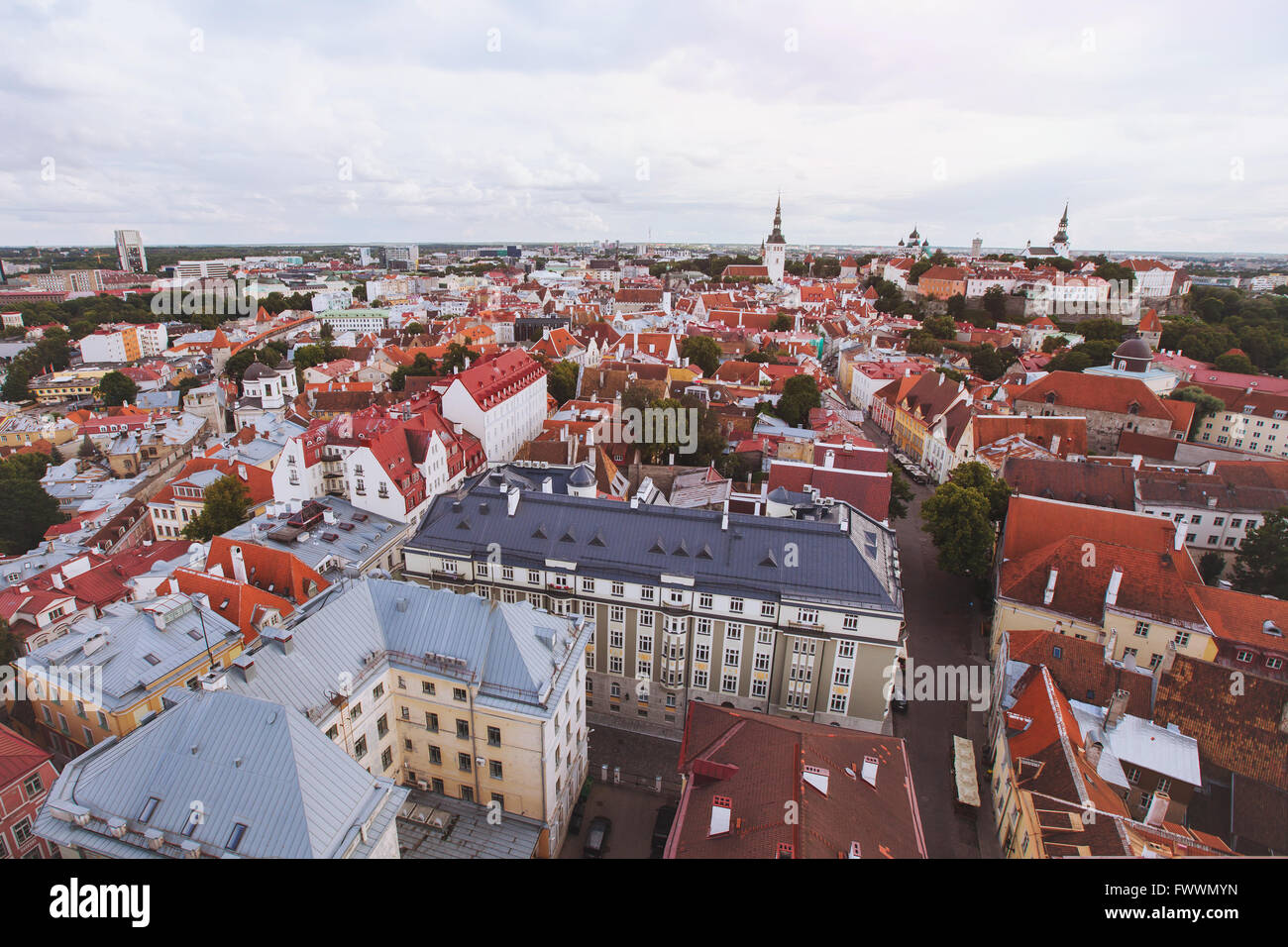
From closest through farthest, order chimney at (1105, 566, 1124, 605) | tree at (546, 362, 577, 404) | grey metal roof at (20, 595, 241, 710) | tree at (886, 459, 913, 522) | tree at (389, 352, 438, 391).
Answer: grey metal roof at (20, 595, 241, 710) → chimney at (1105, 566, 1124, 605) → tree at (886, 459, 913, 522) → tree at (546, 362, 577, 404) → tree at (389, 352, 438, 391)

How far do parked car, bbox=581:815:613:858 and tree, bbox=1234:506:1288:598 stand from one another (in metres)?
32.7

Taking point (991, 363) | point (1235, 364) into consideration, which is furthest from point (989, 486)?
point (1235, 364)

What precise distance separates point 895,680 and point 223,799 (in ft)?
72.7

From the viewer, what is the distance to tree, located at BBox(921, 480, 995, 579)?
31.5m

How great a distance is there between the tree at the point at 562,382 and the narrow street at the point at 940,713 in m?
32.4

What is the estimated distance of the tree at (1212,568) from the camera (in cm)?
3512

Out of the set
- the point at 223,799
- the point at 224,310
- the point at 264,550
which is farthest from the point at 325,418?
the point at 224,310

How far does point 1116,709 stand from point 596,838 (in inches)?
652

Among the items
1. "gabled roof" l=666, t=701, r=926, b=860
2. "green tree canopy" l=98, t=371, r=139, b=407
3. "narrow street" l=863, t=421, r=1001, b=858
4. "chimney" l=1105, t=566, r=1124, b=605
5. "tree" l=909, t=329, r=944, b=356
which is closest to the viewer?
"gabled roof" l=666, t=701, r=926, b=860

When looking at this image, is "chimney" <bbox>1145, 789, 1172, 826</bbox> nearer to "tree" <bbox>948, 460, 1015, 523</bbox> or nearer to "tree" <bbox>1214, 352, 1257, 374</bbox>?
"tree" <bbox>948, 460, 1015, 523</bbox>

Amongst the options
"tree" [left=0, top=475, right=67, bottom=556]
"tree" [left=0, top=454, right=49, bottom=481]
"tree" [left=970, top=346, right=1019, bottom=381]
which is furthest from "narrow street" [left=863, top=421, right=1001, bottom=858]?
"tree" [left=0, top=454, right=49, bottom=481]

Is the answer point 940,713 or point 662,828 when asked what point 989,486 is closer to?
point 940,713

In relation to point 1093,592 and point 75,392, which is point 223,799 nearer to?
point 1093,592
